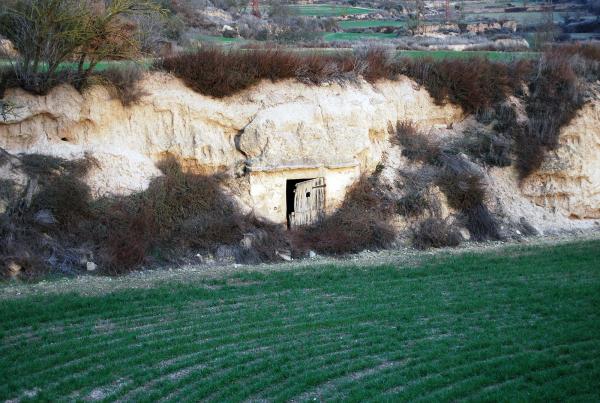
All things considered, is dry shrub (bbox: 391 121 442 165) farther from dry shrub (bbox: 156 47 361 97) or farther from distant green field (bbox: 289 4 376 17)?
distant green field (bbox: 289 4 376 17)

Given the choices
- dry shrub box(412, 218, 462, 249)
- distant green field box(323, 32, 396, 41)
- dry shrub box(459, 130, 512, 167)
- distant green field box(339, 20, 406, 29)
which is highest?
distant green field box(339, 20, 406, 29)

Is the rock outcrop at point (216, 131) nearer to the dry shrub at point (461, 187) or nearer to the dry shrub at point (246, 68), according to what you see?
the dry shrub at point (246, 68)

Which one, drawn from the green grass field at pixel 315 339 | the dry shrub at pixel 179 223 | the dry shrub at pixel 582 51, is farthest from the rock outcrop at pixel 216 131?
the dry shrub at pixel 582 51

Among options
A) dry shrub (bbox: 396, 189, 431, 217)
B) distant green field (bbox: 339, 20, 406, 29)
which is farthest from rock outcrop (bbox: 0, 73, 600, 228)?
distant green field (bbox: 339, 20, 406, 29)

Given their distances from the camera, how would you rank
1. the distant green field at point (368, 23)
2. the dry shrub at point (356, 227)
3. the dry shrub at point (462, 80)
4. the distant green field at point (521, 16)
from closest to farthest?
1. the dry shrub at point (356, 227)
2. the dry shrub at point (462, 80)
3. the distant green field at point (368, 23)
4. the distant green field at point (521, 16)

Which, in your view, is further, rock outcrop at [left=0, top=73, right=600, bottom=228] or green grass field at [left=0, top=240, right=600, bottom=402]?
rock outcrop at [left=0, top=73, right=600, bottom=228]

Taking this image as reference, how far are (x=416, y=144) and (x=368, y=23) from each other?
4256cm

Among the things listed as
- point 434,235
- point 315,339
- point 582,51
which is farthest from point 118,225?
point 582,51

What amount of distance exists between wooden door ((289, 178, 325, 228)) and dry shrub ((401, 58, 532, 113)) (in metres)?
6.40

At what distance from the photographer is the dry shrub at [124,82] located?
2350 cm

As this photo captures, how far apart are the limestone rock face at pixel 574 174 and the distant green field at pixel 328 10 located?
144 ft

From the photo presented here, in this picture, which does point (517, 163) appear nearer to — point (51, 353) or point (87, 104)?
point (87, 104)

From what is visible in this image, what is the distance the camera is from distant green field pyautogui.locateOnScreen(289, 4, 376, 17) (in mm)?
72000

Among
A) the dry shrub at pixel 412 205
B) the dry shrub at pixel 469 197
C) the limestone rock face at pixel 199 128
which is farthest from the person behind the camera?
the dry shrub at pixel 469 197
